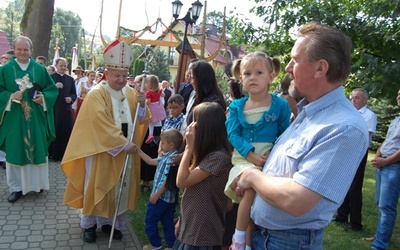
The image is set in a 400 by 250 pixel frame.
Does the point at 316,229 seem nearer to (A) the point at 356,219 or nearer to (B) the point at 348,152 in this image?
(B) the point at 348,152

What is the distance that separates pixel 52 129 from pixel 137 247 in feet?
8.20

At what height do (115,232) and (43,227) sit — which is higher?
(115,232)

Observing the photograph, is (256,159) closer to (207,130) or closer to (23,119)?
(207,130)

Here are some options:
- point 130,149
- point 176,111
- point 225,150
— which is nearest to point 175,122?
point 176,111

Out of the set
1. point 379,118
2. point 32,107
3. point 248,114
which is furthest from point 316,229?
point 379,118

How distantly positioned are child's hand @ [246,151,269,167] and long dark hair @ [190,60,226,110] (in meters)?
1.36

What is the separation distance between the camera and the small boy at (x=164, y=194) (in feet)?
11.7

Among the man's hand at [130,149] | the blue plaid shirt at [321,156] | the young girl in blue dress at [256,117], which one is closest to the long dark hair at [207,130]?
the young girl in blue dress at [256,117]

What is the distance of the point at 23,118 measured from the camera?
5.06 meters

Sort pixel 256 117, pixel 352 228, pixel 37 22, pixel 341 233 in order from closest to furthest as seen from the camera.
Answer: pixel 256 117
pixel 341 233
pixel 352 228
pixel 37 22

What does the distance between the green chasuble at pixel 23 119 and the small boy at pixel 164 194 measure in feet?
7.67

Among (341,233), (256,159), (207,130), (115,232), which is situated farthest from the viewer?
(341,233)

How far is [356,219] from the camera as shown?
498 centimetres

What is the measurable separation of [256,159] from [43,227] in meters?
3.18
